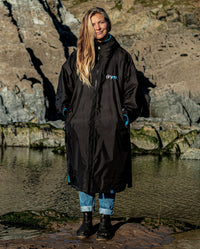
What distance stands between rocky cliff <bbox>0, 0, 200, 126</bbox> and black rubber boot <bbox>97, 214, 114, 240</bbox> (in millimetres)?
25029

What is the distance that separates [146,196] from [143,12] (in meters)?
51.8

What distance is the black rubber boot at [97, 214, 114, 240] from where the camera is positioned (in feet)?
12.6

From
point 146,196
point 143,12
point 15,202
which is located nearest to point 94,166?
point 15,202

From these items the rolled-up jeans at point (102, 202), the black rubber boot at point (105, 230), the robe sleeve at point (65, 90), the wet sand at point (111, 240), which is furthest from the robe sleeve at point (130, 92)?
the wet sand at point (111, 240)

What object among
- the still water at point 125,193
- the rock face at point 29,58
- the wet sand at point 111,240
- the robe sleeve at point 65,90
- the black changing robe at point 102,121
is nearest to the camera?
the wet sand at point 111,240

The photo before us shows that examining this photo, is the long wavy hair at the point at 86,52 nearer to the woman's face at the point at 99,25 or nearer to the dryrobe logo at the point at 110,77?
the woman's face at the point at 99,25

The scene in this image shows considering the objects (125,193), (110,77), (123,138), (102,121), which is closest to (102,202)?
(123,138)

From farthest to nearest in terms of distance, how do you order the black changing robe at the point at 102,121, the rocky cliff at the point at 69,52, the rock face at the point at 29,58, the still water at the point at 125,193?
the rocky cliff at the point at 69,52 < the rock face at the point at 29,58 < the still water at the point at 125,193 < the black changing robe at the point at 102,121

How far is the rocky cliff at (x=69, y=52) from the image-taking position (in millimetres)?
29094

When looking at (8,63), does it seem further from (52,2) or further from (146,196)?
(146,196)

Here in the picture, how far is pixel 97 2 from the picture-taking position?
70.2 metres

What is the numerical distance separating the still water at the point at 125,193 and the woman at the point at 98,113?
8.04 ft

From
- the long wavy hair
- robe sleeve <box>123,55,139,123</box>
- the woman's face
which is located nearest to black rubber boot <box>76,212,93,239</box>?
robe sleeve <box>123,55,139,123</box>

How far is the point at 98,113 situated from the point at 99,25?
105 cm
